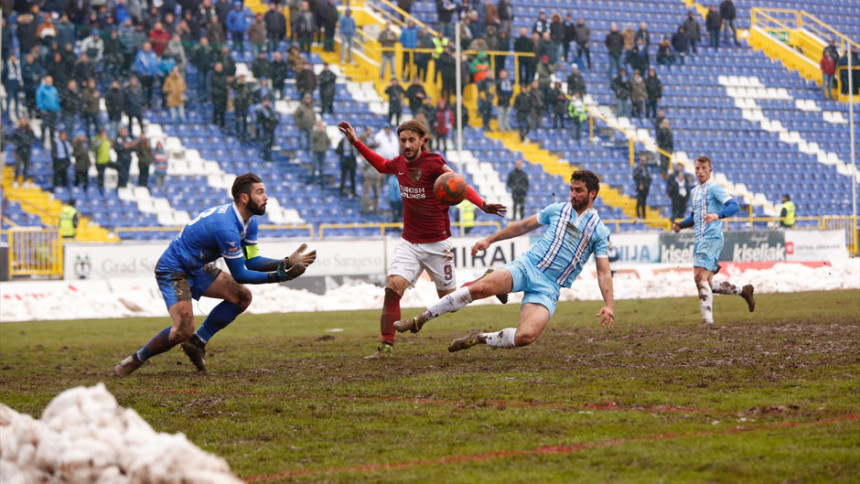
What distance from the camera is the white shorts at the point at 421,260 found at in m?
11.5

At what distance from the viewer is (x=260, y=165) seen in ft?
100

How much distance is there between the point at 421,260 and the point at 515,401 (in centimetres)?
394

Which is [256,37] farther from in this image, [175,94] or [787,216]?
[787,216]

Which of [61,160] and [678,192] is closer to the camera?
[61,160]

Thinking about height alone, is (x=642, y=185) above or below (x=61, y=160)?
below

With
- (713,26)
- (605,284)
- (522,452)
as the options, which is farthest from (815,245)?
(522,452)

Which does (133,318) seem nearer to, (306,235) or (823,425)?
(306,235)

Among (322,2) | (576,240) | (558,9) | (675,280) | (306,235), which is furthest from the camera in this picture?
(558,9)

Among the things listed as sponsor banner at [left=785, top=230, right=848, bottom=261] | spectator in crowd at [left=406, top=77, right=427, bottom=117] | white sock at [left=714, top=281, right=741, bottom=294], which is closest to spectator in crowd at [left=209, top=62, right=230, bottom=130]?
spectator in crowd at [left=406, top=77, right=427, bottom=117]

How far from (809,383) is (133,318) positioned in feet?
47.2

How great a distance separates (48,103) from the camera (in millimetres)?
27844

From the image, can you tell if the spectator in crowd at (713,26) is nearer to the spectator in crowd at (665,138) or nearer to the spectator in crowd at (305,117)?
the spectator in crowd at (665,138)

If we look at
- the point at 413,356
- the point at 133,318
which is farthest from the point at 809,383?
the point at 133,318

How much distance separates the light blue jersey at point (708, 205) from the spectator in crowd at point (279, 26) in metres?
19.6
